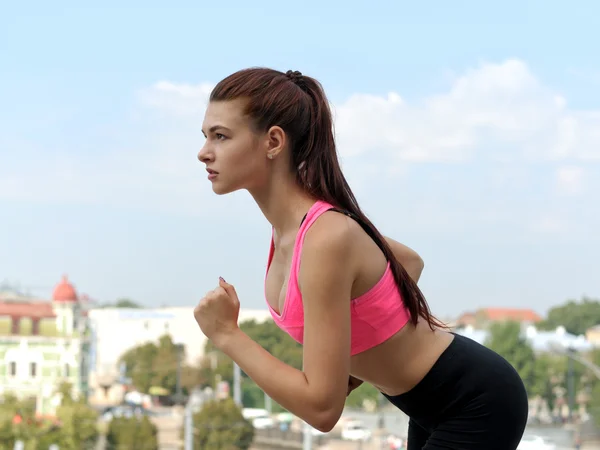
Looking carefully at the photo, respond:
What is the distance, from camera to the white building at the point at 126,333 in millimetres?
46062

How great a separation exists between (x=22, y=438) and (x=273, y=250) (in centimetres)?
3166

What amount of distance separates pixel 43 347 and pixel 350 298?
42.0 meters

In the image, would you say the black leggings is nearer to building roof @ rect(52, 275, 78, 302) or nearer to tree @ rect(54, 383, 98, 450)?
tree @ rect(54, 383, 98, 450)

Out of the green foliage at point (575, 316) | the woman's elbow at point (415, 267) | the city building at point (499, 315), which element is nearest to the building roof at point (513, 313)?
the city building at point (499, 315)

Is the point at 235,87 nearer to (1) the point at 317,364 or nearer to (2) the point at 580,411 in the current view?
(1) the point at 317,364

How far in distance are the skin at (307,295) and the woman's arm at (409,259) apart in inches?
7.6

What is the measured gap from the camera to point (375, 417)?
3797cm

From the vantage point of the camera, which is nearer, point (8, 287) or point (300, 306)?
point (300, 306)

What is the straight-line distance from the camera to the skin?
1329mm

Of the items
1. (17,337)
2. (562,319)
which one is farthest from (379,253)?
(562,319)

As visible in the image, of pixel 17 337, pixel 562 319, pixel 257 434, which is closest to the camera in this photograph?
pixel 257 434

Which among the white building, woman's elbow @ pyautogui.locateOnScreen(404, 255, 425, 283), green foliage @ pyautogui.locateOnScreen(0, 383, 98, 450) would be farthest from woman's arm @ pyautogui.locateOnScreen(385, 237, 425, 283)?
the white building

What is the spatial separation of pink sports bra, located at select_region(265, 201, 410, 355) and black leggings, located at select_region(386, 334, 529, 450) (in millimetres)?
92

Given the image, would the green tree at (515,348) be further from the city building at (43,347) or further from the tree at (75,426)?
the city building at (43,347)
